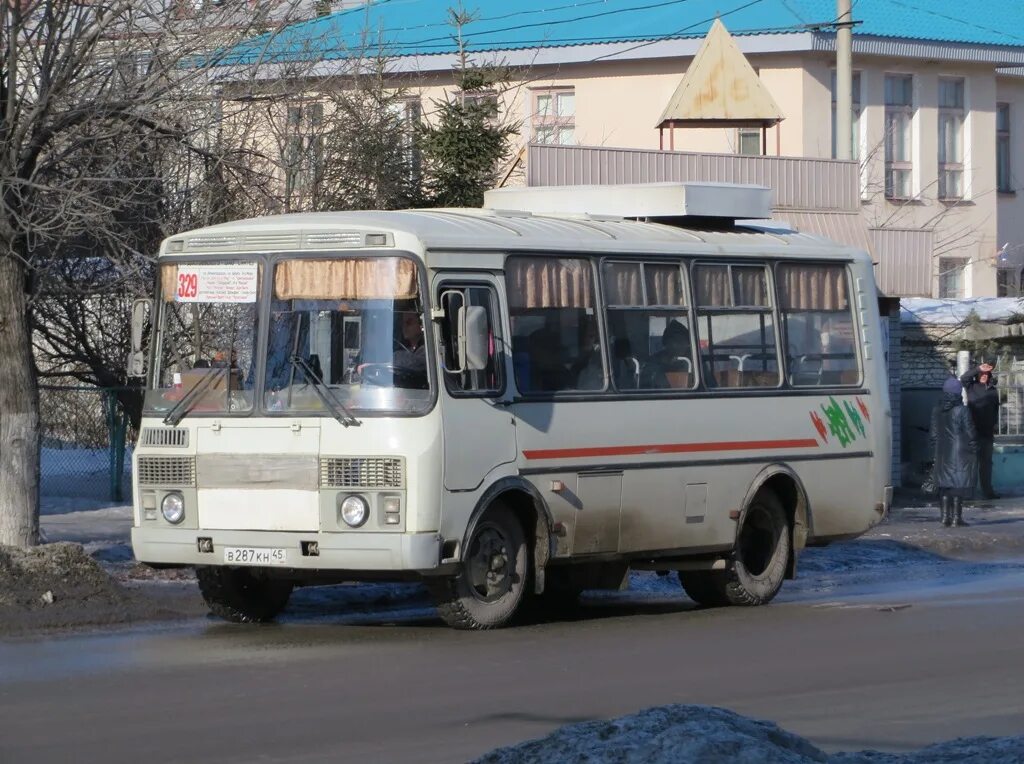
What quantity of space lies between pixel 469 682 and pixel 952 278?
32.7 m

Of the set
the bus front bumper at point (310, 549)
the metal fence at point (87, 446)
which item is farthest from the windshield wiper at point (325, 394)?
the metal fence at point (87, 446)

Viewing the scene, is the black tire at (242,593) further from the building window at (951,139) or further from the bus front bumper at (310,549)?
the building window at (951,139)

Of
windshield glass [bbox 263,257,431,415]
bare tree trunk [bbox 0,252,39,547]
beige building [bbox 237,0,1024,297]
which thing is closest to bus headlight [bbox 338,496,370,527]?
windshield glass [bbox 263,257,431,415]

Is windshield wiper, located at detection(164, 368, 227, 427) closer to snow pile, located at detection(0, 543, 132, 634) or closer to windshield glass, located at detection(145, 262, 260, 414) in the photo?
windshield glass, located at detection(145, 262, 260, 414)

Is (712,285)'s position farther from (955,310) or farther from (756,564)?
(955,310)

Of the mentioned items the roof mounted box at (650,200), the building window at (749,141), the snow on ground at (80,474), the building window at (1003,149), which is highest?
the building window at (1003,149)

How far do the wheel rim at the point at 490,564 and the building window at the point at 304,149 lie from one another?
8485mm

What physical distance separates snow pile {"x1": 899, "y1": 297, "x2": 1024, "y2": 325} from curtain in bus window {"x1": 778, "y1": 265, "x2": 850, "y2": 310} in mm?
12219

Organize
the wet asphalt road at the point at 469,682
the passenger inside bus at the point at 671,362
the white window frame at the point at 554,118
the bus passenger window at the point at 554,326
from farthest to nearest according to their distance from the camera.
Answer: the white window frame at the point at 554,118 < the passenger inside bus at the point at 671,362 < the bus passenger window at the point at 554,326 < the wet asphalt road at the point at 469,682

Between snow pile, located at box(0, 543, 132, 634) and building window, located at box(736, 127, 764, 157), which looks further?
building window, located at box(736, 127, 764, 157)

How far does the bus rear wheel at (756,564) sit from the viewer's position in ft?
45.5

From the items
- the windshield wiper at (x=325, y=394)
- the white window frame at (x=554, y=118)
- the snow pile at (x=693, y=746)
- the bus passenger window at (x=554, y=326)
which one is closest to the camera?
the snow pile at (x=693, y=746)

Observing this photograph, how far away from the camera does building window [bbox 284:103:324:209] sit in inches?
782

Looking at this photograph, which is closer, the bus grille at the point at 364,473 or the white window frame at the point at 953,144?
the bus grille at the point at 364,473
